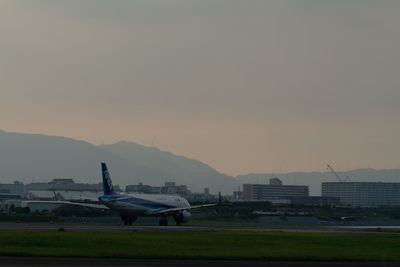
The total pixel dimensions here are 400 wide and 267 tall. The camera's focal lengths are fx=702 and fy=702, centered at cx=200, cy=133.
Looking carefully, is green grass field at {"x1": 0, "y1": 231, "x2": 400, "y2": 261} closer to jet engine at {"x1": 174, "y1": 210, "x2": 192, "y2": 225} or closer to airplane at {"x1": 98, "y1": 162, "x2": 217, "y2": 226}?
airplane at {"x1": 98, "y1": 162, "x2": 217, "y2": 226}

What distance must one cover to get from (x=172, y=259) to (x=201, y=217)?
365ft

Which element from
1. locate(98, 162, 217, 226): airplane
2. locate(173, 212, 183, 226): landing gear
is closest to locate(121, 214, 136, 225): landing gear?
locate(98, 162, 217, 226): airplane

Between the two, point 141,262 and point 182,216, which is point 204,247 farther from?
point 182,216

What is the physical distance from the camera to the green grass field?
179ft

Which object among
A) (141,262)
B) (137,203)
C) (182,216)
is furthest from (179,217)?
(141,262)

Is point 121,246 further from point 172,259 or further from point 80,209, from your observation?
point 80,209

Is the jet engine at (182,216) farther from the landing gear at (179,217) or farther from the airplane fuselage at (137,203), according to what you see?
the airplane fuselage at (137,203)

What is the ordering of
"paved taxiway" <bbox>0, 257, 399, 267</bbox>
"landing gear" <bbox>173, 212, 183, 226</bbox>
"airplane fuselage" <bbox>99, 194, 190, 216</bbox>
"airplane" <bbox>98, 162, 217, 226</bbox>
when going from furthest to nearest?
"landing gear" <bbox>173, 212, 183, 226</bbox>, "airplane" <bbox>98, 162, 217, 226</bbox>, "airplane fuselage" <bbox>99, 194, 190, 216</bbox>, "paved taxiway" <bbox>0, 257, 399, 267</bbox>

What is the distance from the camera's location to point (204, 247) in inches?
2461

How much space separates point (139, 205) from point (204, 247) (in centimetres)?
5290

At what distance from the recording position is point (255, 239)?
241 feet

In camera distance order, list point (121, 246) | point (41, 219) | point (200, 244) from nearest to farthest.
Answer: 1. point (121, 246)
2. point (200, 244)
3. point (41, 219)

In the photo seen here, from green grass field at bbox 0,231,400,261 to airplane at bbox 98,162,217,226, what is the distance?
3757 centimetres

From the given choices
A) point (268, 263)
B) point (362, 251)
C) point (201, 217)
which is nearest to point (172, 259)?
point (268, 263)
